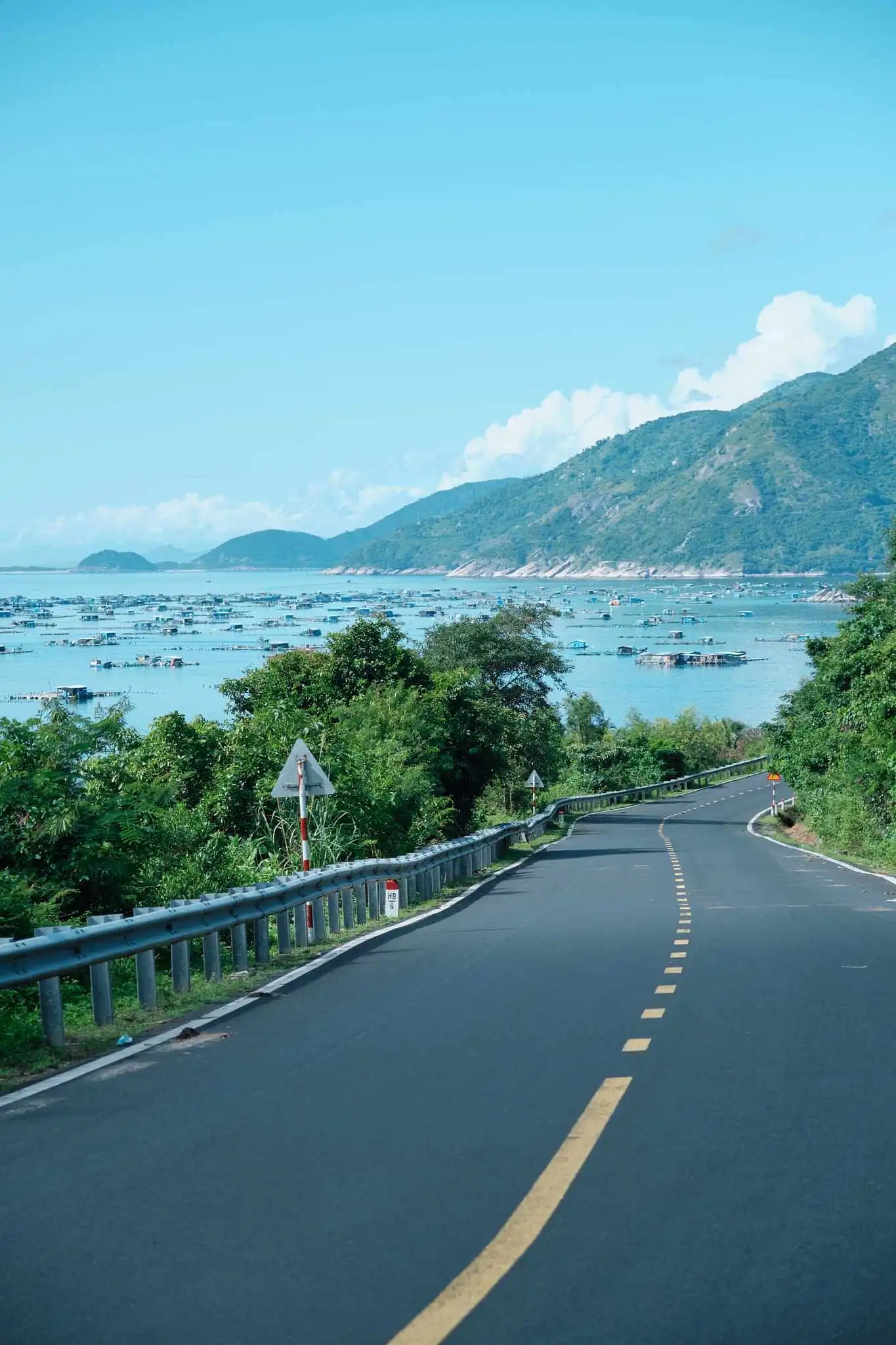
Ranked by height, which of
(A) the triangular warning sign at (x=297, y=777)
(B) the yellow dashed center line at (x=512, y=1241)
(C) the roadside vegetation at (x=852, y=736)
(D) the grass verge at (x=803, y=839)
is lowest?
(D) the grass verge at (x=803, y=839)

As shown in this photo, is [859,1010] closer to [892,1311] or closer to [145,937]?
[145,937]

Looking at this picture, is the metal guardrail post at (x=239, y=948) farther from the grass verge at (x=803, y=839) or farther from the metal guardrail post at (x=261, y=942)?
the grass verge at (x=803, y=839)

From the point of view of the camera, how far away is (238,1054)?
973 cm

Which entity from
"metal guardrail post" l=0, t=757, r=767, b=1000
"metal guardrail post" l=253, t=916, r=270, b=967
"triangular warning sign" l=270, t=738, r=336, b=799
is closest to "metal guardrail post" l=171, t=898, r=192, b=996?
"metal guardrail post" l=0, t=757, r=767, b=1000

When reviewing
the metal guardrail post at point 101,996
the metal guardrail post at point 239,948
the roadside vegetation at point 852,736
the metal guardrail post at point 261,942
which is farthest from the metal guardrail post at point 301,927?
the roadside vegetation at point 852,736

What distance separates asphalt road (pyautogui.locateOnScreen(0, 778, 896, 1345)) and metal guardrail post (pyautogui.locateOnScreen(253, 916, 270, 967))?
80.8 inches

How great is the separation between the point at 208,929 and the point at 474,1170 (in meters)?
6.93

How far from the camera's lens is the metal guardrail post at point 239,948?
14289 millimetres

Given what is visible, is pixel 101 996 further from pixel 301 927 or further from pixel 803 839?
pixel 803 839

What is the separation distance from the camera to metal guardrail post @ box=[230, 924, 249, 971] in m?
14.3

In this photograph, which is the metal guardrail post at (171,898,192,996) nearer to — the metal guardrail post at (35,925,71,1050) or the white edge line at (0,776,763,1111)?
the white edge line at (0,776,763,1111)

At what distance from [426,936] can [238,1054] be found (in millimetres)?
8484

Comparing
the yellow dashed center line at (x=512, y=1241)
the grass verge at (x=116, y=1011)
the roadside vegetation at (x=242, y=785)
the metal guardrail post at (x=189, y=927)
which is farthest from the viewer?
the roadside vegetation at (x=242, y=785)

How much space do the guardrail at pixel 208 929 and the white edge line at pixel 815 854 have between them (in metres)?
8.68
